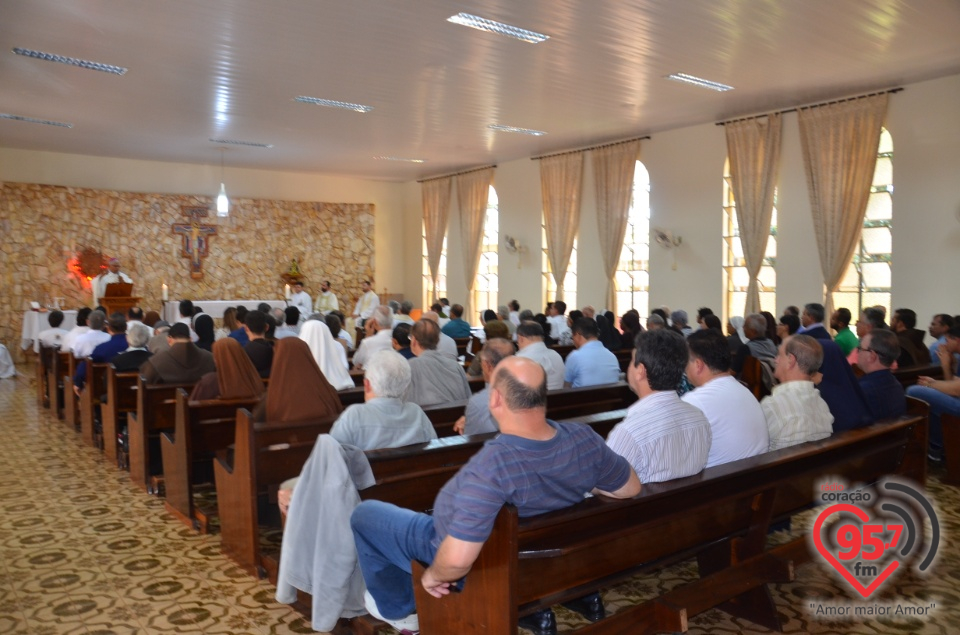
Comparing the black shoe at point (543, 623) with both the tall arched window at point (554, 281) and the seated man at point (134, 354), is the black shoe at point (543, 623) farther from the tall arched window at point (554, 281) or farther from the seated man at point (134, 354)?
the tall arched window at point (554, 281)

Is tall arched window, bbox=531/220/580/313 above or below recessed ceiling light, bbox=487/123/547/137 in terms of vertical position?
below

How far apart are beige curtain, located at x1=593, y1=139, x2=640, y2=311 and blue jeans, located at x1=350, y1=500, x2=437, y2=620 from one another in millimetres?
9667

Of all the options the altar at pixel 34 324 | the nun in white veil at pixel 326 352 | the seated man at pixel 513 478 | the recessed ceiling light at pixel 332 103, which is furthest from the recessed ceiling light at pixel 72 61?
the seated man at pixel 513 478

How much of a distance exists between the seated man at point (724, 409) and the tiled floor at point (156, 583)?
72 cm

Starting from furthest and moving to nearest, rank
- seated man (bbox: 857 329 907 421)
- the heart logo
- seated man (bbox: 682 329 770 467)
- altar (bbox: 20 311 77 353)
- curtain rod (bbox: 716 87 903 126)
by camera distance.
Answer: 1. altar (bbox: 20 311 77 353)
2. curtain rod (bbox: 716 87 903 126)
3. seated man (bbox: 857 329 907 421)
4. the heart logo
5. seated man (bbox: 682 329 770 467)

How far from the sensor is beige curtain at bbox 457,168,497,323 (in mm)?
14727

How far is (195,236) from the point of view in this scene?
14.6m

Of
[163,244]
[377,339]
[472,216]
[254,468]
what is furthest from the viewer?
[472,216]

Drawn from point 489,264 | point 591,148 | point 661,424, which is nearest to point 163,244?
point 489,264

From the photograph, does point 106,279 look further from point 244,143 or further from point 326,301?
point 326,301

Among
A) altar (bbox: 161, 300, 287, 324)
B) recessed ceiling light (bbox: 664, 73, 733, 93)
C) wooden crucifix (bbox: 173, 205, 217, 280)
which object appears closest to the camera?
recessed ceiling light (bbox: 664, 73, 733, 93)

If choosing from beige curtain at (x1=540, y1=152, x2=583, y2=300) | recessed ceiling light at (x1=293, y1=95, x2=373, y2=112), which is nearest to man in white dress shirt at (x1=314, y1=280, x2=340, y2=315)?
beige curtain at (x1=540, y1=152, x2=583, y2=300)

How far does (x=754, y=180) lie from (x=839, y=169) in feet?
3.76

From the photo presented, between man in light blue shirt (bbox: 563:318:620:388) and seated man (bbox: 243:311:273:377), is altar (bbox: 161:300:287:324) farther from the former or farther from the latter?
man in light blue shirt (bbox: 563:318:620:388)
